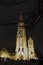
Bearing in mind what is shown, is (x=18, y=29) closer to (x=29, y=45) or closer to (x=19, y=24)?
(x=19, y=24)

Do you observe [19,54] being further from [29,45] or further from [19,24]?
[19,24]

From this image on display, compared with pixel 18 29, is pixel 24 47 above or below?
below

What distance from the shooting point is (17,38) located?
8181 cm

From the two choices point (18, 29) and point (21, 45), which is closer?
point (21, 45)

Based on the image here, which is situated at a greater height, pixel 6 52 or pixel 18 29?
pixel 18 29

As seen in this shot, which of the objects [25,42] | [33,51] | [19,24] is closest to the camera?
[33,51]

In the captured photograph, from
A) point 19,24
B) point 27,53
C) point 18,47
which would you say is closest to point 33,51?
point 27,53

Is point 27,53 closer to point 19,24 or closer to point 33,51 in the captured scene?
point 33,51

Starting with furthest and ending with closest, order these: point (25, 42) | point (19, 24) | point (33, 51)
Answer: point (19, 24) → point (25, 42) → point (33, 51)

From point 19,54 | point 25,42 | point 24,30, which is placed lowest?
point 19,54

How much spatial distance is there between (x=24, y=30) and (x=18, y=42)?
7.16 metres

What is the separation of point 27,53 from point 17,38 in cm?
983

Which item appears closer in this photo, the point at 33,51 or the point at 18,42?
the point at 33,51

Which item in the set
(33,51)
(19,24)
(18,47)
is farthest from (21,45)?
(19,24)
